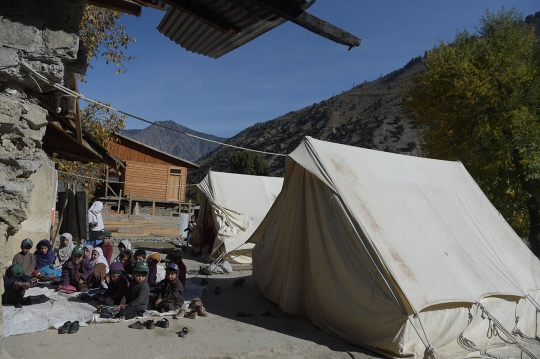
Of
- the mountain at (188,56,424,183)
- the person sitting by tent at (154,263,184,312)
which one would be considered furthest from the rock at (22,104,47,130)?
the mountain at (188,56,424,183)

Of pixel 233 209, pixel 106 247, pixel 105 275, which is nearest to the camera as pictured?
pixel 105 275

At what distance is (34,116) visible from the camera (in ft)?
10.9

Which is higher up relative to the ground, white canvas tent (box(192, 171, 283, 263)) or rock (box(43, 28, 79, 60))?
rock (box(43, 28, 79, 60))

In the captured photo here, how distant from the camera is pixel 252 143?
196ft

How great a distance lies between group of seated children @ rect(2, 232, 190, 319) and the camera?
5.04 metres

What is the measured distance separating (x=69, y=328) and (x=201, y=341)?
4.93 feet

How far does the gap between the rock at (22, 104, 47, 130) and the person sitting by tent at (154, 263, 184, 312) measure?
110 inches

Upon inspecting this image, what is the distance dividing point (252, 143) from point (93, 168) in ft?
149

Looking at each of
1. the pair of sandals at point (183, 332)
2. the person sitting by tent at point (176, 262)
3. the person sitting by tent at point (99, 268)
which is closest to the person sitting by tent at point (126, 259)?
the person sitting by tent at point (99, 268)

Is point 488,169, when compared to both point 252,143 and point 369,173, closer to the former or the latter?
point 369,173

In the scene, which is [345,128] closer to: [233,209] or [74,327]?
[233,209]

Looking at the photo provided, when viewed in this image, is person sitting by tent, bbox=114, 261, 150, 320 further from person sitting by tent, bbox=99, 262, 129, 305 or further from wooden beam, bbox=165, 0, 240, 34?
wooden beam, bbox=165, 0, 240, 34

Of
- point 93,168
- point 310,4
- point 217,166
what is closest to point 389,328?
point 310,4

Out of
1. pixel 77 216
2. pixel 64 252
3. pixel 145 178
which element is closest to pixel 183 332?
pixel 64 252
